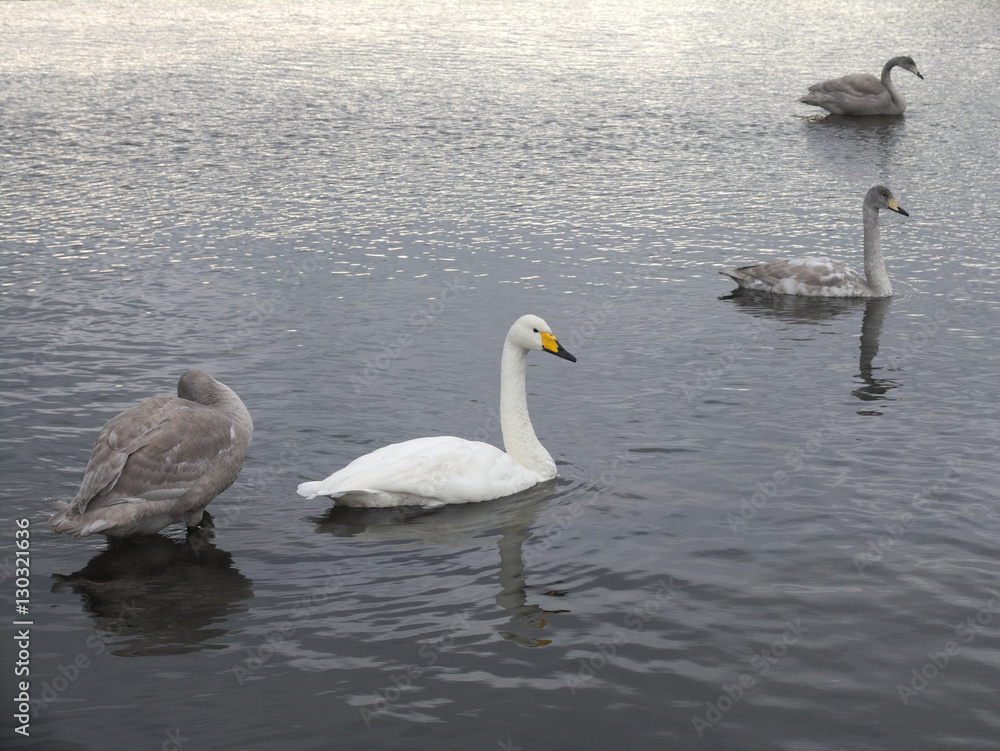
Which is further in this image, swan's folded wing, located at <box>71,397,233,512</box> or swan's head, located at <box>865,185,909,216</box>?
swan's head, located at <box>865,185,909,216</box>

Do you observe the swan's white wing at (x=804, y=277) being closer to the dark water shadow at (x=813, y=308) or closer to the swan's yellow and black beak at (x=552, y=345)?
the dark water shadow at (x=813, y=308)

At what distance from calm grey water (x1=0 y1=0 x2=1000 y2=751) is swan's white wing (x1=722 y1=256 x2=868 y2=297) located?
0.39 m

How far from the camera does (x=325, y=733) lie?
750 cm

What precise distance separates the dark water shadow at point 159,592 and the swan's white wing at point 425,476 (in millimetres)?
1065

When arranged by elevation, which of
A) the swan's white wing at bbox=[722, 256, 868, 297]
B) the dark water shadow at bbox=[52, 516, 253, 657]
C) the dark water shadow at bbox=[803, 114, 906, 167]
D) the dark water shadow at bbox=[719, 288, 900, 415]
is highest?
the dark water shadow at bbox=[803, 114, 906, 167]

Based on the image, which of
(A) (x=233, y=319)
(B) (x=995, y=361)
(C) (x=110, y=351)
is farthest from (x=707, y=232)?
(C) (x=110, y=351)

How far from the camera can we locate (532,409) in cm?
1341

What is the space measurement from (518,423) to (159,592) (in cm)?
385

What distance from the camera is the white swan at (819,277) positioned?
57.6ft

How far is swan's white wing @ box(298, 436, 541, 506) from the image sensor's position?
34.2ft

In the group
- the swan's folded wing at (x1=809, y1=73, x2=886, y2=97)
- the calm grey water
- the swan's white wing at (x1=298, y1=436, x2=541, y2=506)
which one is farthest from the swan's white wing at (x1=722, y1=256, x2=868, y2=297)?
the swan's folded wing at (x1=809, y1=73, x2=886, y2=97)

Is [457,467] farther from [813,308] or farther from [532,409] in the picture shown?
[813,308]

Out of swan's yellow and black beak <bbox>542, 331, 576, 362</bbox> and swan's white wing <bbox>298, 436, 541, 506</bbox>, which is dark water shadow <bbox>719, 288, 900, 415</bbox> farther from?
swan's white wing <bbox>298, 436, 541, 506</bbox>

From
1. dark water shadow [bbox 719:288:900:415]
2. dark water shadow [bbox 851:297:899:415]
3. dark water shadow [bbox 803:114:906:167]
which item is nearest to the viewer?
dark water shadow [bbox 851:297:899:415]
